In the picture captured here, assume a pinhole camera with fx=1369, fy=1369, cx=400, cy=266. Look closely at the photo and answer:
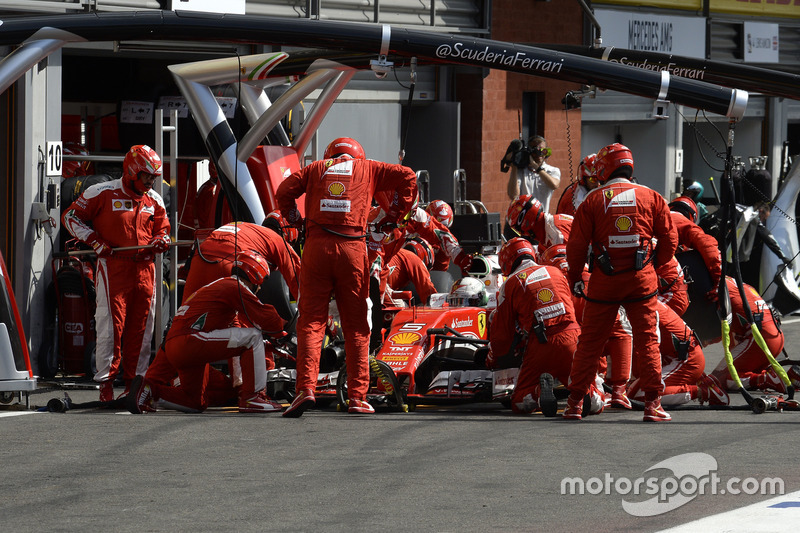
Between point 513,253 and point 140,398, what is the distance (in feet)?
9.57

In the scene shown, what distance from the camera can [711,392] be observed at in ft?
34.0

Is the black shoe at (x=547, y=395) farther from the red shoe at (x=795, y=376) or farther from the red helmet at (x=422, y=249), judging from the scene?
the red helmet at (x=422, y=249)

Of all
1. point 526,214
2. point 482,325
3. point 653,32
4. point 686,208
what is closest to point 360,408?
point 482,325

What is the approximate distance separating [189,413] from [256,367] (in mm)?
608

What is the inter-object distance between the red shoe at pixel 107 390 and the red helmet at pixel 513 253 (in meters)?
3.23

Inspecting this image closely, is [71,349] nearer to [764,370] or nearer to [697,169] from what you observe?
[764,370]

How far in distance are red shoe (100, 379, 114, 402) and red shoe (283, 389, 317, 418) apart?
1.81 meters

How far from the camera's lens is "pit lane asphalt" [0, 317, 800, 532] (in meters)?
6.53

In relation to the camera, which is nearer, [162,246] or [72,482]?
[72,482]

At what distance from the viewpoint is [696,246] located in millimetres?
11195

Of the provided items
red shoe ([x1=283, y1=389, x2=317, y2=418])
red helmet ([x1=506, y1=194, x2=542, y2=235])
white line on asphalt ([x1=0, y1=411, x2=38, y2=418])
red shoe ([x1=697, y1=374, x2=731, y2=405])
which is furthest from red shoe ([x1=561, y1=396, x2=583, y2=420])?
white line on asphalt ([x1=0, y1=411, x2=38, y2=418])

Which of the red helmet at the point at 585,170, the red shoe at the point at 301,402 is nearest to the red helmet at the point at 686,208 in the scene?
the red helmet at the point at 585,170

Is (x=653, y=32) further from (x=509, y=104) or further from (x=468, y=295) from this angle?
(x=468, y=295)

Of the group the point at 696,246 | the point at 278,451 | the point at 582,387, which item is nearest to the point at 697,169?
the point at 696,246
